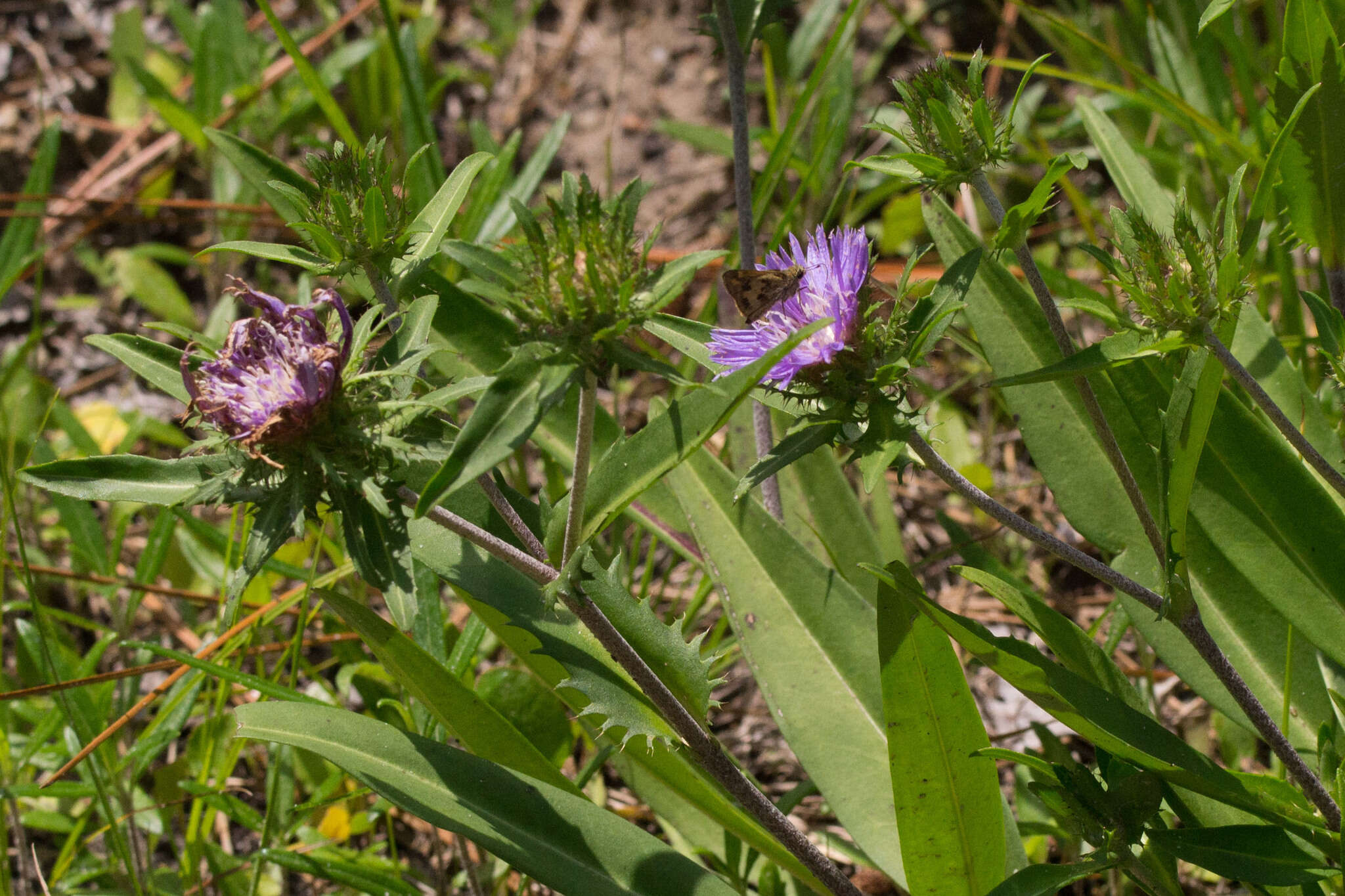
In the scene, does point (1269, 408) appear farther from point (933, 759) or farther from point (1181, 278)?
point (933, 759)

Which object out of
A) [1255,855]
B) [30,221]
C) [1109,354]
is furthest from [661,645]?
[30,221]

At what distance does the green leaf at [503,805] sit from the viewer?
1.71 meters

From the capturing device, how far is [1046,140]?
3.79 meters

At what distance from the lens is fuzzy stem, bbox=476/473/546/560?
5.68 ft

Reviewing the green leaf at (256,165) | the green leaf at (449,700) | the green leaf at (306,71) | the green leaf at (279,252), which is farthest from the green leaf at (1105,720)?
the green leaf at (306,71)

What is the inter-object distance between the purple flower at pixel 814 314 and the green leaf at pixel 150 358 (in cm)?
82

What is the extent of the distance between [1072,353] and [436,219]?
100 centimetres

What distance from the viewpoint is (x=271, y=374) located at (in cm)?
149

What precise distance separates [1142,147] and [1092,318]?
499 mm

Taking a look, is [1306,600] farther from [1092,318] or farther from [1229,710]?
[1092,318]

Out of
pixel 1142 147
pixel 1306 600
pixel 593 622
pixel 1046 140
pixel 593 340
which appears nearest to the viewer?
pixel 593 340

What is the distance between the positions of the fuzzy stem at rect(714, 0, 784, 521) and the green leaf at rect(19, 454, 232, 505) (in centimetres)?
110

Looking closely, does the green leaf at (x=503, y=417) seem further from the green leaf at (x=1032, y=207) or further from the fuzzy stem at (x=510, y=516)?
the green leaf at (x=1032, y=207)

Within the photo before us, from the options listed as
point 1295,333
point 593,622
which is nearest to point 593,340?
point 593,622
